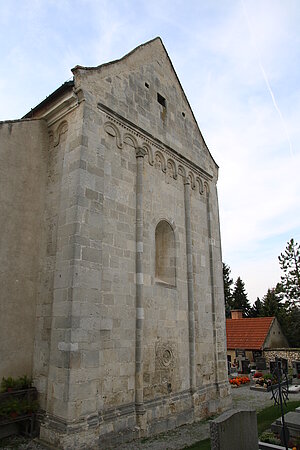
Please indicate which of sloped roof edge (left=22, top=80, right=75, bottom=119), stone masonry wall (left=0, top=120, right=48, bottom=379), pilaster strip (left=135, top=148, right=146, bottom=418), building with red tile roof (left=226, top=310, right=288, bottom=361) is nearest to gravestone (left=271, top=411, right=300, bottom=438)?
pilaster strip (left=135, top=148, right=146, bottom=418)

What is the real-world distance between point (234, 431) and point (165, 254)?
5706mm

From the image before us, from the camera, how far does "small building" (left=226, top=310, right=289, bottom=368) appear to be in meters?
26.3

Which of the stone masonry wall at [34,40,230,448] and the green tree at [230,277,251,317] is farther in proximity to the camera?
the green tree at [230,277,251,317]

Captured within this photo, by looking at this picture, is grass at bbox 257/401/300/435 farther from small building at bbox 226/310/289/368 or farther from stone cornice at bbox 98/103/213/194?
small building at bbox 226/310/289/368

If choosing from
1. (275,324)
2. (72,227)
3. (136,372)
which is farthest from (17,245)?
(275,324)

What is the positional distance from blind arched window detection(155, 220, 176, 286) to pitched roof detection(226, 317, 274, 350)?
18933 millimetres

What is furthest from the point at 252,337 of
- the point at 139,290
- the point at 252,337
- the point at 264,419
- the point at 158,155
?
the point at 139,290

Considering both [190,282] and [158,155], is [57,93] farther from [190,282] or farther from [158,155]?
[190,282]

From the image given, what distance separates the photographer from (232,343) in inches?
1077

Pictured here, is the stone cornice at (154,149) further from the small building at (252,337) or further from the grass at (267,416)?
the small building at (252,337)

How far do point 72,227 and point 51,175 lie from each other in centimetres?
211

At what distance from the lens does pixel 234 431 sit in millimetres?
5973

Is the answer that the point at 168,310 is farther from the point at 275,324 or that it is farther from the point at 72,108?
the point at 275,324

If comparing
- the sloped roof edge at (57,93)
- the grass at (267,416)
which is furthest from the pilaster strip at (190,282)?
the sloped roof edge at (57,93)
